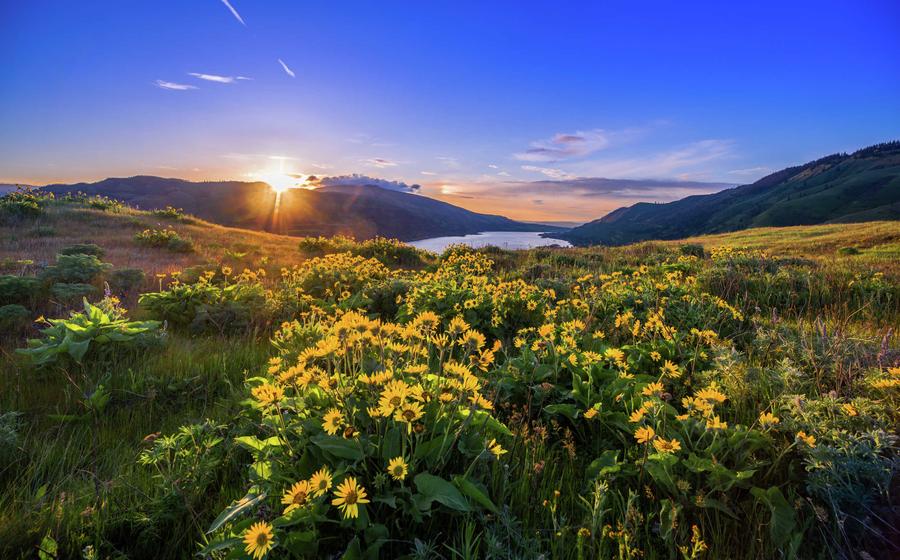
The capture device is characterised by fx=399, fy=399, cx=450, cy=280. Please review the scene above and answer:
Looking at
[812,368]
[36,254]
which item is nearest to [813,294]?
[812,368]

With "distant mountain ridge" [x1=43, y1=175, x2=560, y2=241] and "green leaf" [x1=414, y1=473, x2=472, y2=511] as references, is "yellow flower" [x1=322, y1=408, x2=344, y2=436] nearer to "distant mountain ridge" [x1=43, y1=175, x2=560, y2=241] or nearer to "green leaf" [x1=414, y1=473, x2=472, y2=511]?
"green leaf" [x1=414, y1=473, x2=472, y2=511]

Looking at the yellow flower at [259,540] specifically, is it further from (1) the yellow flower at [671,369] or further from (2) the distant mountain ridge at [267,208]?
(2) the distant mountain ridge at [267,208]

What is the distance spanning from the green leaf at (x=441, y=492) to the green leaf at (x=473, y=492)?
0.05m

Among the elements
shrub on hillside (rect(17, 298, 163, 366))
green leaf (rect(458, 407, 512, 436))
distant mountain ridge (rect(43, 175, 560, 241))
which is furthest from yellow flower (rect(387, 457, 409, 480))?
distant mountain ridge (rect(43, 175, 560, 241))

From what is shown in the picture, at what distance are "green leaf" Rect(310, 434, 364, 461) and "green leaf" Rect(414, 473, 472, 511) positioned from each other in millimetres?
336

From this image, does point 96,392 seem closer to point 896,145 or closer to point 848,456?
point 848,456

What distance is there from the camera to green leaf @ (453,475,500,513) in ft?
6.41

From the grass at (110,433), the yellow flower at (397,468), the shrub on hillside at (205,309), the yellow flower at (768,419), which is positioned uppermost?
the yellow flower at (768,419)

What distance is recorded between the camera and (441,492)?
1933 mm

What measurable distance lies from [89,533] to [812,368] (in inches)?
222

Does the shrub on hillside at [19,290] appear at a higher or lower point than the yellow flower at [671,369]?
lower

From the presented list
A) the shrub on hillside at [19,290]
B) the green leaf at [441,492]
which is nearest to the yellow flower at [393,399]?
the green leaf at [441,492]

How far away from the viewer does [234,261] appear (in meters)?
12.7

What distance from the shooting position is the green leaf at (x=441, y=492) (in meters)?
1.88
